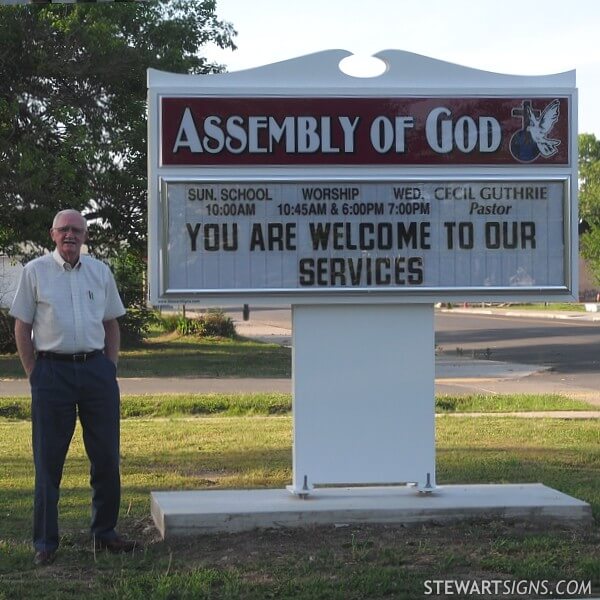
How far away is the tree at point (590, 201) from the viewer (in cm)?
5984

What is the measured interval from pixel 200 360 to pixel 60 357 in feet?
68.7

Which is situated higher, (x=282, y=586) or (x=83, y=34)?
(x=83, y=34)

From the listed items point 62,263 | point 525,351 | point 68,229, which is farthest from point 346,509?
point 525,351

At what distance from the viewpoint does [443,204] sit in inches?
314

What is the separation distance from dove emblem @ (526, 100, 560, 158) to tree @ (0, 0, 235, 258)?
1651 centimetres

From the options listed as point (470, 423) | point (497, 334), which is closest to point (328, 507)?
point (470, 423)

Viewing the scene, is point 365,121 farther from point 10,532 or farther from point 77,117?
point 77,117

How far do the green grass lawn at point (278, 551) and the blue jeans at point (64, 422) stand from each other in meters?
0.31

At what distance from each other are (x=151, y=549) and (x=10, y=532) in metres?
1.12

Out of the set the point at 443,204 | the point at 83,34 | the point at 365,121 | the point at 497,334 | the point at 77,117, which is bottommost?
the point at 497,334

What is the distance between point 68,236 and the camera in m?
6.54

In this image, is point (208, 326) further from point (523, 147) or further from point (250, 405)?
point (523, 147)

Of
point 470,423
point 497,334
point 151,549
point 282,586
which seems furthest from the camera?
point 497,334

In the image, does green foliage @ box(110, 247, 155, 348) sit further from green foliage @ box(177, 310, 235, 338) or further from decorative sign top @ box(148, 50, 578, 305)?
decorative sign top @ box(148, 50, 578, 305)
